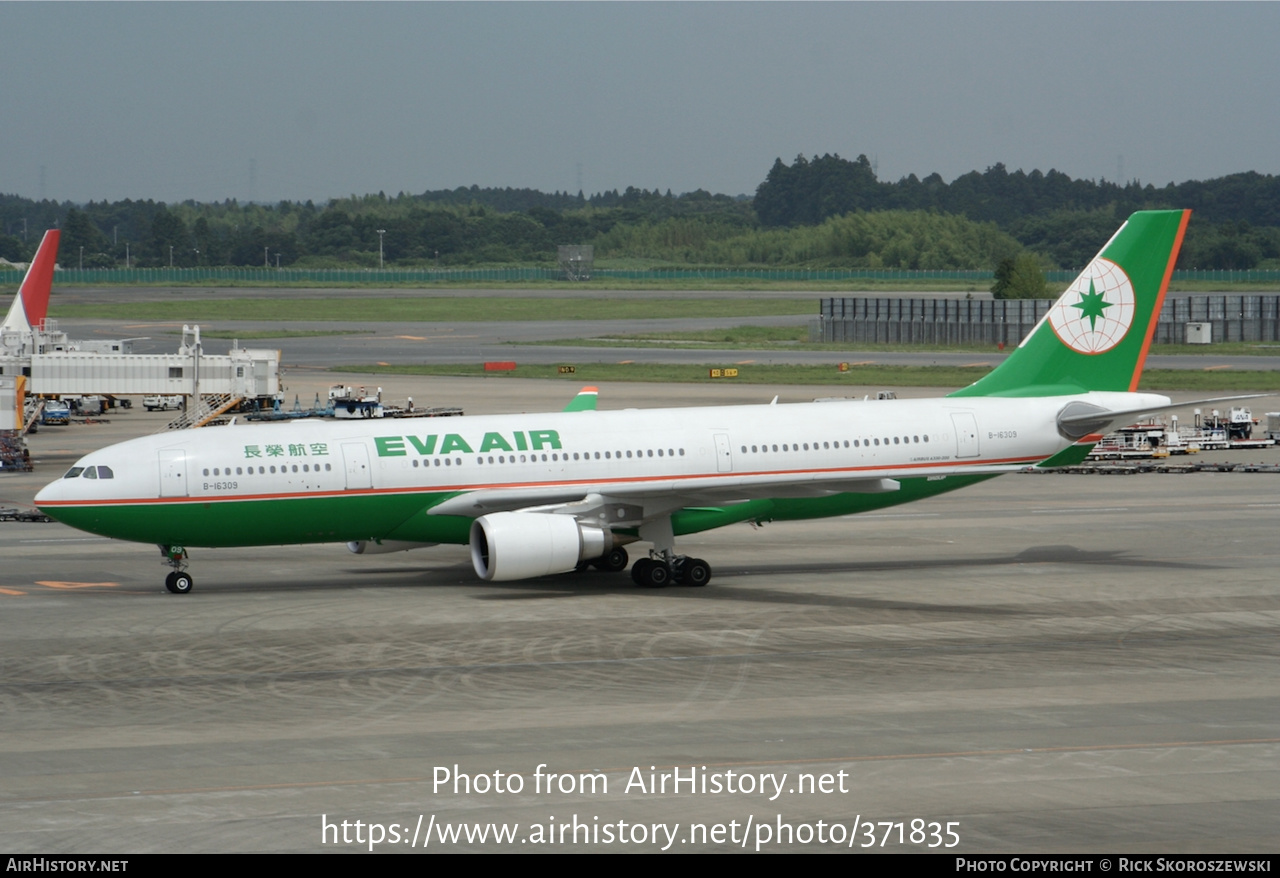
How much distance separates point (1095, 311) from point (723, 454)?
11.0 m

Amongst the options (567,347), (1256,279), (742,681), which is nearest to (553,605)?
(742,681)

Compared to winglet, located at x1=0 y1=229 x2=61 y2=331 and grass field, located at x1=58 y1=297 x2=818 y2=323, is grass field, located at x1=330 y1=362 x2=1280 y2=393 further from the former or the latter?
grass field, located at x1=58 y1=297 x2=818 y2=323

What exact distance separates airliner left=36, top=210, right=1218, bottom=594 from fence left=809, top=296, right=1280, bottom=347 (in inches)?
2613

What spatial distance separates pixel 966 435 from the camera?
1454 inches

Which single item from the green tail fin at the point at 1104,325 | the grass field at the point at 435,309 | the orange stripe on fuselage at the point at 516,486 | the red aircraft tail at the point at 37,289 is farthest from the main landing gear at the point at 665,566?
the grass field at the point at 435,309

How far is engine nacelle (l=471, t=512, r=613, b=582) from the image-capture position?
31344mm

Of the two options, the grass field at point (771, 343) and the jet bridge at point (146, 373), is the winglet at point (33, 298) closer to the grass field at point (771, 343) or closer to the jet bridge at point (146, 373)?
the jet bridge at point (146, 373)

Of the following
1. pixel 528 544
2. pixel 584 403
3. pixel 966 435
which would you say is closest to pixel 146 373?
pixel 584 403

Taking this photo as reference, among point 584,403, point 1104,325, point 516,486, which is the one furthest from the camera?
point 584,403

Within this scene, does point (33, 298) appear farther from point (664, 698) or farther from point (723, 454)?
point (664, 698)

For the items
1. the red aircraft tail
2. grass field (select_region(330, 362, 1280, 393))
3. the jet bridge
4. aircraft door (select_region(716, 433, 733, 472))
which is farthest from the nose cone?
grass field (select_region(330, 362, 1280, 393))
